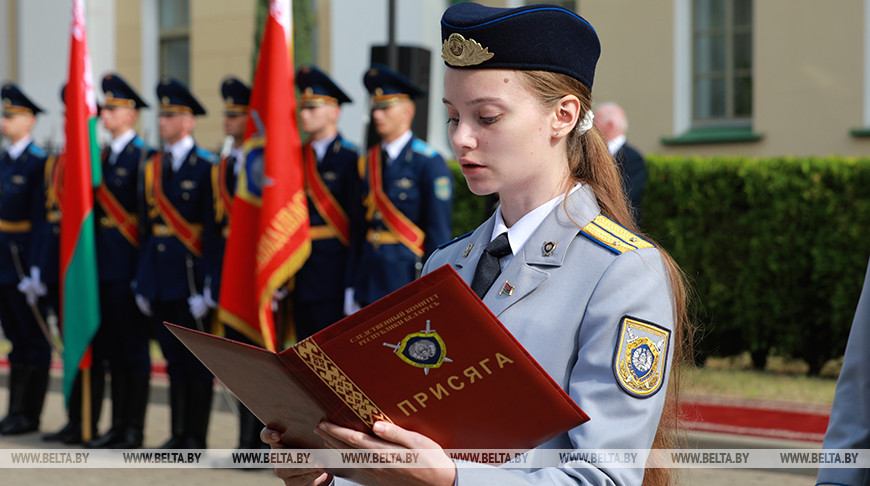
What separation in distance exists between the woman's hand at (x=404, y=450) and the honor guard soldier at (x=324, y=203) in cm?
488

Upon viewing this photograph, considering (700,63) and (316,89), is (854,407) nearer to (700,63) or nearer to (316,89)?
(316,89)

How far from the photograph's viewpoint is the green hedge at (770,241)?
8758 mm

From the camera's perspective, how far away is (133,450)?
7.23 meters

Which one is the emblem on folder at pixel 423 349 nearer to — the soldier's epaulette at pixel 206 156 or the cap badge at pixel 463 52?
the cap badge at pixel 463 52

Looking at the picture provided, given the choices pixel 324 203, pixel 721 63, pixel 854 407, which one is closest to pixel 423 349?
pixel 854 407

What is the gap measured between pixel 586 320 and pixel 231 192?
5426 millimetres

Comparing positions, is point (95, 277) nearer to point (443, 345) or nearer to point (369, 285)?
point (369, 285)

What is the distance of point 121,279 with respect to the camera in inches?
292

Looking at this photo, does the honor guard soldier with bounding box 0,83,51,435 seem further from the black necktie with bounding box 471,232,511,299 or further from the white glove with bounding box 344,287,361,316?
the black necktie with bounding box 471,232,511,299

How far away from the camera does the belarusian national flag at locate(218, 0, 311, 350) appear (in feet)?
21.0

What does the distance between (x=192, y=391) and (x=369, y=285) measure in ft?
5.19

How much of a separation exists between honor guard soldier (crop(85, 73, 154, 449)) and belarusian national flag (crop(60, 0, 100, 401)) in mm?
168

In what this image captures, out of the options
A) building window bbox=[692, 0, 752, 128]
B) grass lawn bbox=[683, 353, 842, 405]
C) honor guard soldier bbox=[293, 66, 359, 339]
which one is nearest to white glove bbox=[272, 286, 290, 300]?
honor guard soldier bbox=[293, 66, 359, 339]

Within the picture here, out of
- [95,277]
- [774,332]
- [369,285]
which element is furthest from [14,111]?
[774,332]
